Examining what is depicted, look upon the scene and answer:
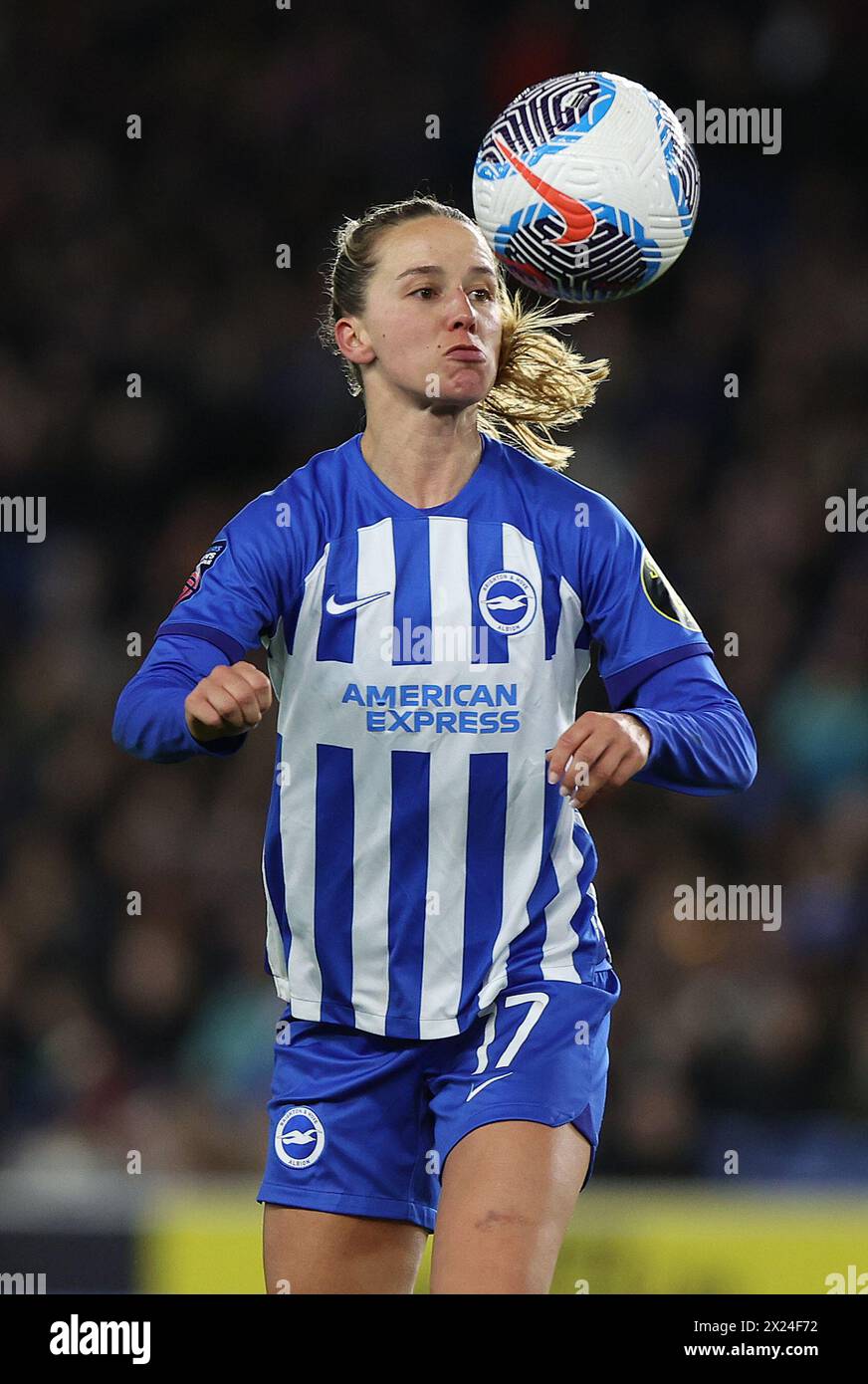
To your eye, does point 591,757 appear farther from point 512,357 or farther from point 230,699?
point 512,357

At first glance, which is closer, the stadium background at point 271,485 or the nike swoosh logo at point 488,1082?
the nike swoosh logo at point 488,1082

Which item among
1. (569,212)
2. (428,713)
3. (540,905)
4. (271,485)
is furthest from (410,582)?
(271,485)

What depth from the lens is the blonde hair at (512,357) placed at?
321 centimetres

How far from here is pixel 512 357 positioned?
3.29 m

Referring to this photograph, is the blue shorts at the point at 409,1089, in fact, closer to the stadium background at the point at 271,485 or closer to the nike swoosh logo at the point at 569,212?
the nike swoosh logo at the point at 569,212

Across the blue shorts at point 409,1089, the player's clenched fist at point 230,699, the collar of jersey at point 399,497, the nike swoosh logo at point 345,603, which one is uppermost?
the collar of jersey at point 399,497

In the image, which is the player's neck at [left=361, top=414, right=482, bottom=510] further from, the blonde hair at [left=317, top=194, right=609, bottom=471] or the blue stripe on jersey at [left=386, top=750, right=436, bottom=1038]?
the blue stripe on jersey at [left=386, top=750, right=436, bottom=1038]

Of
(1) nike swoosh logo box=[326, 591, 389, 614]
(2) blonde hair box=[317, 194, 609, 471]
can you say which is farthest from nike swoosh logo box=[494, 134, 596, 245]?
(1) nike swoosh logo box=[326, 591, 389, 614]

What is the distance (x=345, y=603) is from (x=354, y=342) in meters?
0.52

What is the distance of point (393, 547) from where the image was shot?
3.05m

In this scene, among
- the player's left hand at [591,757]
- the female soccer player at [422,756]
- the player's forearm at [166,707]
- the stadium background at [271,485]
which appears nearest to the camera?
the player's left hand at [591,757]

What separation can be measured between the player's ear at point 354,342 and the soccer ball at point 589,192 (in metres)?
0.30

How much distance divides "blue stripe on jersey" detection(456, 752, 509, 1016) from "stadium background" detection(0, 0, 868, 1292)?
6.95 ft

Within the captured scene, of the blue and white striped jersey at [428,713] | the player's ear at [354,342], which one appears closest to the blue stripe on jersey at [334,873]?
the blue and white striped jersey at [428,713]
